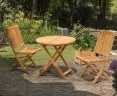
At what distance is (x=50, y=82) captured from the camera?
900cm

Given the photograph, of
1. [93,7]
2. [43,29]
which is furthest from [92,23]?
[43,29]

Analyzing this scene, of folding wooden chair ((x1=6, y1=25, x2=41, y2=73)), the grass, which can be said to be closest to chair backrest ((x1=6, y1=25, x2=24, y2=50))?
folding wooden chair ((x1=6, y1=25, x2=41, y2=73))

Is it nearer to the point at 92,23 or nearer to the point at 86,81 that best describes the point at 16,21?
the point at 86,81

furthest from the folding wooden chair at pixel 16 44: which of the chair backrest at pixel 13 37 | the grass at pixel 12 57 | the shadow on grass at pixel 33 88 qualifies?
the grass at pixel 12 57

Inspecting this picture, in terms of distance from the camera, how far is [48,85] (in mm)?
8703

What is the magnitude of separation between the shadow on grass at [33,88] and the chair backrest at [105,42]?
1.18 metres

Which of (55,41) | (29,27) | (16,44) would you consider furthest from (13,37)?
(29,27)

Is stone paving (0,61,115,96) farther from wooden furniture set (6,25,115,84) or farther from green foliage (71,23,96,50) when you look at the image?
green foliage (71,23,96,50)

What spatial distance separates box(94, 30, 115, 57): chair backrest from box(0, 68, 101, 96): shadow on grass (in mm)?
1178

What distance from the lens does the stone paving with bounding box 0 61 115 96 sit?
802 centimetres

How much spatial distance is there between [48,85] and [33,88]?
442 millimetres

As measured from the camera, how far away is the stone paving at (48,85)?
26.3 ft

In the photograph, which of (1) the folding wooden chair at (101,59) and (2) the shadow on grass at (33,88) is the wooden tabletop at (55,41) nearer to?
(1) the folding wooden chair at (101,59)

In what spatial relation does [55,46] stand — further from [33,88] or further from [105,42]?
[33,88]
